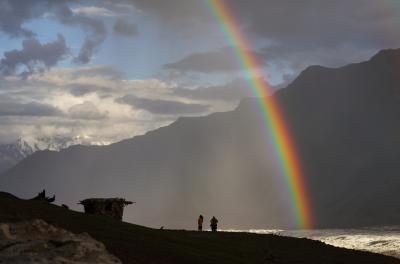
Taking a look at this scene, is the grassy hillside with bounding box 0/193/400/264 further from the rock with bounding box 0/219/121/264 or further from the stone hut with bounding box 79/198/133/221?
the stone hut with bounding box 79/198/133/221

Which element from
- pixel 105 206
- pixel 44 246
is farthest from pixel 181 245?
pixel 105 206

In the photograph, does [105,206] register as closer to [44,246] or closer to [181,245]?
[181,245]

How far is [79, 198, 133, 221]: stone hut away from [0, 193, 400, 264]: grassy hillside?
Answer: 506 inches

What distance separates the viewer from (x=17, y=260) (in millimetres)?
21766

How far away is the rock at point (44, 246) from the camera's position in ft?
72.8

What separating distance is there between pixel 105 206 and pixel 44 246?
1652 inches

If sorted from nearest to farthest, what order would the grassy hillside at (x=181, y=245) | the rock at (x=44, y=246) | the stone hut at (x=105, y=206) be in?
the rock at (x=44, y=246), the grassy hillside at (x=181, y=245), the stone hut at (x=105, y=206)

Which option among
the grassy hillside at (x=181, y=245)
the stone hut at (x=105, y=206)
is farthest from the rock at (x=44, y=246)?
the stone hut at (x=105, y=206)

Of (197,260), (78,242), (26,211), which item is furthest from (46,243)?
(26,211)

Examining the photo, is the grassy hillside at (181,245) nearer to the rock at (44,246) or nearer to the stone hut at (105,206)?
the rock at (44,246)

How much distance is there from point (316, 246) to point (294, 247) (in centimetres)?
325

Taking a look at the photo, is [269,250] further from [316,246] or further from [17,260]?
[17,260]

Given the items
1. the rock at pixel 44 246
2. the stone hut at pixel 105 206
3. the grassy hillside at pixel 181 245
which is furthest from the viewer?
the stone hut at pixel 105 206

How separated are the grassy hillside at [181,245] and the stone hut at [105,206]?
12.8 m
